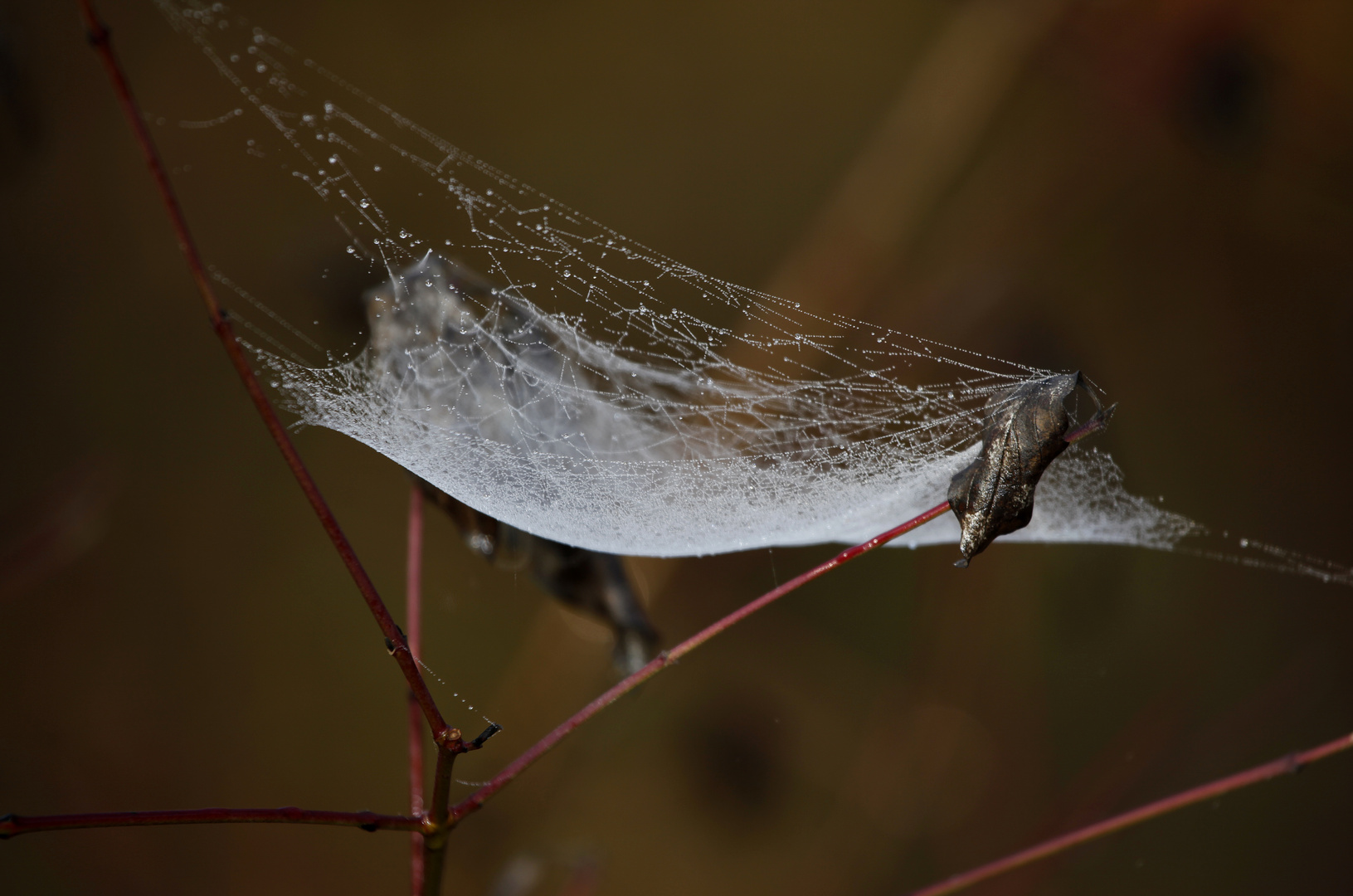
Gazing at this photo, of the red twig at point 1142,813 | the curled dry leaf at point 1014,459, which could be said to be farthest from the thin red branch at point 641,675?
the red twig at point 1142,813

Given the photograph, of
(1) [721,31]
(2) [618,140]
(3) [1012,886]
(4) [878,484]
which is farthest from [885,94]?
(3) [1012,886]

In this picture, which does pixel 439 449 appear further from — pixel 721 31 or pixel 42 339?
pixel 721 31

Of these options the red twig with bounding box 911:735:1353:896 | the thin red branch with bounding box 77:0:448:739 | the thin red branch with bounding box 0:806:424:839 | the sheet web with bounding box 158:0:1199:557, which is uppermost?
the sheet web with bounding box 158:0:1199:557

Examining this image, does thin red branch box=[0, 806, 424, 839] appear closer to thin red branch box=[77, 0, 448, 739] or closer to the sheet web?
thin red branch box=[77, 0, 448, 739]

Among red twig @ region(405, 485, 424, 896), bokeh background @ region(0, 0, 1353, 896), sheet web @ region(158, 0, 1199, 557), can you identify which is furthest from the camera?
bokeh background @ region(0, 0, 1353, 896)

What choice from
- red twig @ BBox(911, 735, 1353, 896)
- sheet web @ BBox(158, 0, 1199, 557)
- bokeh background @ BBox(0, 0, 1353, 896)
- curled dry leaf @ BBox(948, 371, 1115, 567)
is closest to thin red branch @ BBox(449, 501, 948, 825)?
curled dry leaf @ BBox(948, 371, 1115, 567)

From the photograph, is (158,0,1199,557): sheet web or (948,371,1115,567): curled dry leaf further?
(158,0,1199,557): sheet web

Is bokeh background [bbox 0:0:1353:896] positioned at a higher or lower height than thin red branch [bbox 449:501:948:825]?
higher
